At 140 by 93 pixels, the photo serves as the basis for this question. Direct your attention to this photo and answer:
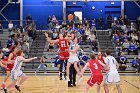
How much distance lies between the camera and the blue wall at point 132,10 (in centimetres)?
4019

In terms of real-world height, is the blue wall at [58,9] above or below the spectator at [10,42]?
above

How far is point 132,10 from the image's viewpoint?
40344 millimetres

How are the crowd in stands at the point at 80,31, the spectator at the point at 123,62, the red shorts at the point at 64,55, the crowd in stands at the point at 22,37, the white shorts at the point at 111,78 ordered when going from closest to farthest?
1. the white shorts at the point at 111,78
2. the red shorts at the point at 64,55
3. the spectator at the point at 123,62
4. the crowd in stands at the point at 22,37
5. the crowd in stands at the point at 80,31

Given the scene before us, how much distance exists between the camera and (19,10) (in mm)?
40312

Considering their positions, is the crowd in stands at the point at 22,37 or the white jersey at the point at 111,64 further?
the crowd in stands at the point at 22,37

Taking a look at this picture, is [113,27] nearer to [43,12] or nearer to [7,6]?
[43,12]

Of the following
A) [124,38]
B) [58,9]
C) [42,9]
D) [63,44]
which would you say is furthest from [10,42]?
[63,44]

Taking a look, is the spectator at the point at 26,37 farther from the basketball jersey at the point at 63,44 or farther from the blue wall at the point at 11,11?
the basketball jersey at the point at 63,44

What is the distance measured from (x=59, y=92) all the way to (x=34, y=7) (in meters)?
26.3

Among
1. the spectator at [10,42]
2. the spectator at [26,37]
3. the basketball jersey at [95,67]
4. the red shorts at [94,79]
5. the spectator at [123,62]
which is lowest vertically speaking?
the spectator at [123,62]

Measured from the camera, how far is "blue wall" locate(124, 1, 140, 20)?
40.2 m

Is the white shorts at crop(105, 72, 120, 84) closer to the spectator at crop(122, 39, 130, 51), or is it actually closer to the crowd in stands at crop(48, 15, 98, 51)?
the crowd in stands at crop(48, 15, 98, 51)

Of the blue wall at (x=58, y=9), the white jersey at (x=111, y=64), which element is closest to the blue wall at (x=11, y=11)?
the blue wall at (x=58, y=9)

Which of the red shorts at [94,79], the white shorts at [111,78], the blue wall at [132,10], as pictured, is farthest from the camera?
the blue wall at [132,10]
